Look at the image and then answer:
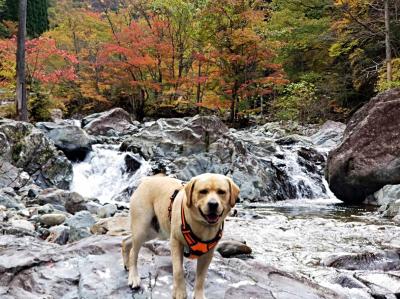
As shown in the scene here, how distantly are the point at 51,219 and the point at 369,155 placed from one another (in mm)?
7981

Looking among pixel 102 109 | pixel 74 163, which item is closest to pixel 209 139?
pixel 74 163

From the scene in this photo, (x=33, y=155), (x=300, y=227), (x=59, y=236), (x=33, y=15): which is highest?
(x=33, y=15)

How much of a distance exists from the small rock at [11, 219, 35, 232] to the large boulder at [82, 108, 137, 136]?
39.6 ft

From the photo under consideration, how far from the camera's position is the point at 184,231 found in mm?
3320

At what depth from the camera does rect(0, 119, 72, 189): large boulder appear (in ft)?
40.7

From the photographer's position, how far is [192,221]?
3.30m

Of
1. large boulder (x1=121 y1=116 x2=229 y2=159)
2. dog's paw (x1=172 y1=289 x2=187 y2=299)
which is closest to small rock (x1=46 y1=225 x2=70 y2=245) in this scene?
dog's paw (x1=172 y1=289 x2=187 y2=299)

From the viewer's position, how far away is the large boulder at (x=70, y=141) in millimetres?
14688

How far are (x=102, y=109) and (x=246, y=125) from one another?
877 cm

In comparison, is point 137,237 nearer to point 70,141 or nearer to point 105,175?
point 105,175

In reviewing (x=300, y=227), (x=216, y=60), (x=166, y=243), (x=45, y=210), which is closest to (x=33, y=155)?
(x=45, y=210)

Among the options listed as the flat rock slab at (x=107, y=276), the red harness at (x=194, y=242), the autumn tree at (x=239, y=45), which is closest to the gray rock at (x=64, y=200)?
the flat rock slab at (x=107, y=276)

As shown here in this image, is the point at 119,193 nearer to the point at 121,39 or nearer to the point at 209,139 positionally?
the point at 209,139

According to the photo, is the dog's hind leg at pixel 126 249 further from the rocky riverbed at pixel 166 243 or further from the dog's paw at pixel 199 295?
the dog's paw at pixel 199 295
